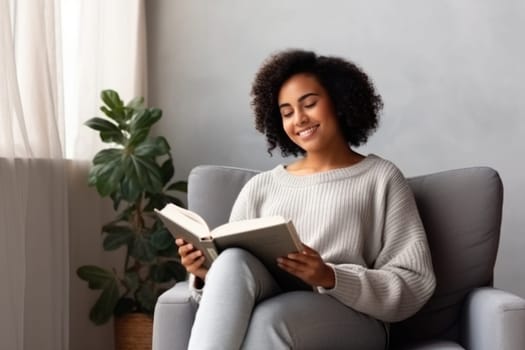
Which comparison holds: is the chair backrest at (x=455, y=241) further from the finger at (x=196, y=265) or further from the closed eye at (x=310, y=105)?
the finger at (x=196, y=265)

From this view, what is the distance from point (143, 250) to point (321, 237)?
109cm

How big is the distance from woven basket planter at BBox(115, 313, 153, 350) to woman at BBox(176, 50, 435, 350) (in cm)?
92

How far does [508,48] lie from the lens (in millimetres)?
2803

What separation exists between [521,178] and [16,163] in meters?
1.75

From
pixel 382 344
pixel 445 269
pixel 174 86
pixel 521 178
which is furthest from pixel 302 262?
pixel 174 86

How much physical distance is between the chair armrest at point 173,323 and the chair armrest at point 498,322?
671mm

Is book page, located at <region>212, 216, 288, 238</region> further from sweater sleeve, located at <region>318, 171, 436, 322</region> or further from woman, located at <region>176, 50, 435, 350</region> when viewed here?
sweater sleeve, located at <region>318, 171, 436, 322</region>

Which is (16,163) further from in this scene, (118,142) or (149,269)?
(149,269)

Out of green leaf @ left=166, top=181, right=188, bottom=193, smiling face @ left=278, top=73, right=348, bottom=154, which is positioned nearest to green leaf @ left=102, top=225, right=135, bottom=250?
green leaf @ left=166, top=181, right=188, bottom=193

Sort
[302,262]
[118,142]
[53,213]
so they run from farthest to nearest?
[118,142], [53,213], [302,262]

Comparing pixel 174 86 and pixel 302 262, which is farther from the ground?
pixel 174 86

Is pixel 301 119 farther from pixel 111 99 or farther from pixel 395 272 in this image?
pixel 111 99

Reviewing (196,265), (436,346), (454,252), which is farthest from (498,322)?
(196,265)

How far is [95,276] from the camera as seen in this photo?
9.34ft
